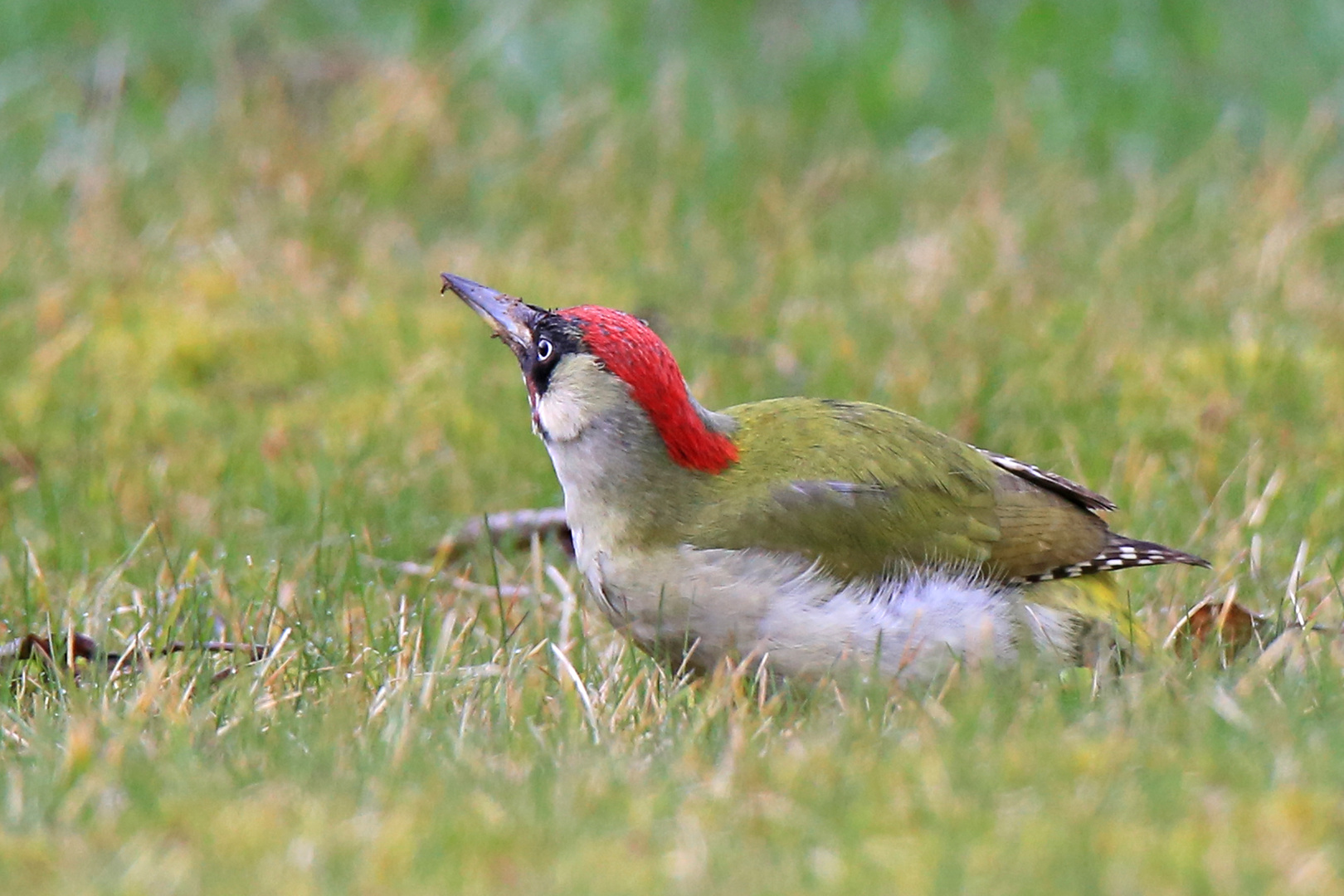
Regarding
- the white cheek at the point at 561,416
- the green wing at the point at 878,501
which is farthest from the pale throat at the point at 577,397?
the green wing at the point at 878,501

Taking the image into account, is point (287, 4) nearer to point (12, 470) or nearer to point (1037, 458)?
point (12, 470)

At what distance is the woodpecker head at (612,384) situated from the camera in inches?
147

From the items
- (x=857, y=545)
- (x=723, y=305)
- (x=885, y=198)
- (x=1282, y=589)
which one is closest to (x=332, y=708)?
(x=857, y=545)

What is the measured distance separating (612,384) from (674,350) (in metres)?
1.82

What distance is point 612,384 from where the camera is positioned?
3.77m

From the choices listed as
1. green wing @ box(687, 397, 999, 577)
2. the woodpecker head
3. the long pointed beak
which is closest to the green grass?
green wing @ box(687, 397, 999, 577)

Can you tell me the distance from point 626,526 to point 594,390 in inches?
11.0

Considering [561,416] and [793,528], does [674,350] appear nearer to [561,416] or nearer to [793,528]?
[561,416]

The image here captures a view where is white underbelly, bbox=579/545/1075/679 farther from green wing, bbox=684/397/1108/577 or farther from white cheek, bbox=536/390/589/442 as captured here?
white cheek, bbox=536/390/589/442

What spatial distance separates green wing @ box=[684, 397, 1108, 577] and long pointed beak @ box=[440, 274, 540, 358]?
0.48m

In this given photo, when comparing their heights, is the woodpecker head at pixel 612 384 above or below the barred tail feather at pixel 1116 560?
above

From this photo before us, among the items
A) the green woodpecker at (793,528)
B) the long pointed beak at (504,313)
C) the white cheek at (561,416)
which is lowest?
the green woodpecker at (793,528)

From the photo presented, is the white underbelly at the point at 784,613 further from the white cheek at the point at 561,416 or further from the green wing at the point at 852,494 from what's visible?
the white cheek at the point at 561,416

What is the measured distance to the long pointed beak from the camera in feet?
12.9
